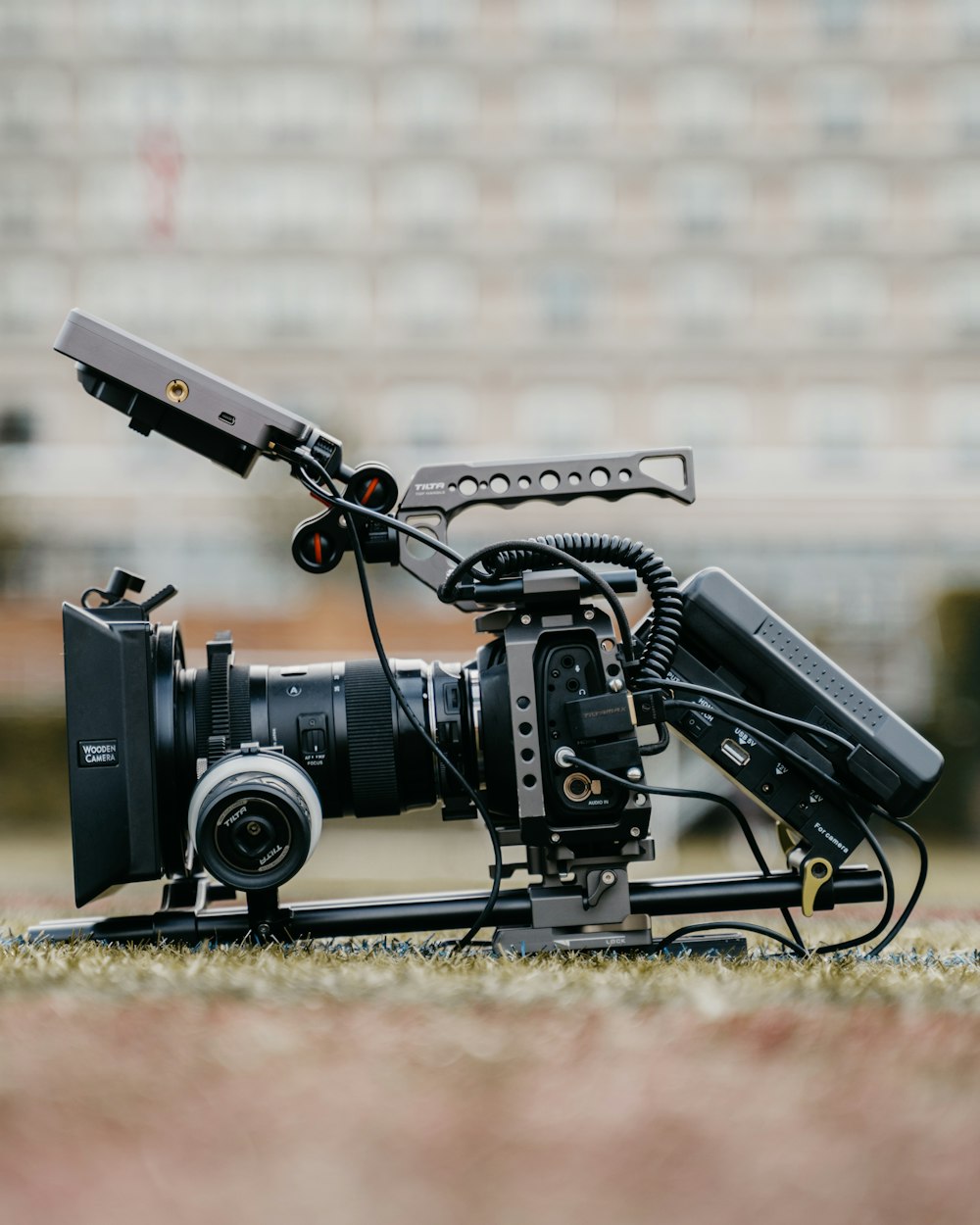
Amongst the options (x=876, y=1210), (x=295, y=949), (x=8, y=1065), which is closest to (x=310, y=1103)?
(x=8, y=1065)

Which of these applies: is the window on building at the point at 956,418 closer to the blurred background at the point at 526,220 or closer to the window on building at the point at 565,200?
the blurred background at the point at 526,220

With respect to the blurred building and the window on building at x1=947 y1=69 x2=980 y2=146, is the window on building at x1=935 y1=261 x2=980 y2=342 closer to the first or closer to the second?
the blurred building

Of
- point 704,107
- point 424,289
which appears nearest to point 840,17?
point 704,107

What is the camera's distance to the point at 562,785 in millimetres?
2762

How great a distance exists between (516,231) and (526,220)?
0.50 metres

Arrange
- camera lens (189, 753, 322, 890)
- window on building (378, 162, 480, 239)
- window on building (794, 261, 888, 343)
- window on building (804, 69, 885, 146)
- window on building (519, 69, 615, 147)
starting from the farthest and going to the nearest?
window on building (519, 69, 615, 147) < window on building (804, 69, 885, 146) < window on building (794, 261, 888, 343) < window on building (378, 162, 480, 239) < camera lens (189, 753, 322, 890)

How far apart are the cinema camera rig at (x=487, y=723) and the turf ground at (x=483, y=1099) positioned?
0.60 m

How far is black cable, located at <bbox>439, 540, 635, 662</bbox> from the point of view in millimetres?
2721

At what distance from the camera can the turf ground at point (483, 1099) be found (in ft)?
4.68

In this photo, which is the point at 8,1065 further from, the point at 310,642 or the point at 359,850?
the point at 310,642

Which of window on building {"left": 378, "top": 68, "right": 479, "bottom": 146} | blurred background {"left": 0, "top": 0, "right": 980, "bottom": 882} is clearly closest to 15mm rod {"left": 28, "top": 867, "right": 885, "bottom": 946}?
blurred background {"left": 0, "top": 0, "right": 980, "bottom": 882}

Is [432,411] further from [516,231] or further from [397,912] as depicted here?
[397,912]

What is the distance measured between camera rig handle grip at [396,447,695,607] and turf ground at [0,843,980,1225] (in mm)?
1047

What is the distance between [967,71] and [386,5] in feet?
54.7
